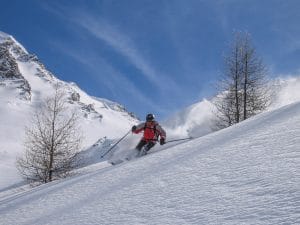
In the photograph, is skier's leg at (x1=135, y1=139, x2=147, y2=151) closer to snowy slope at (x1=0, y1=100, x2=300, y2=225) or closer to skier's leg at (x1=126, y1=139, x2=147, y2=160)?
skier's leg at (x1=126, y1=139, x2=147, y2=160)

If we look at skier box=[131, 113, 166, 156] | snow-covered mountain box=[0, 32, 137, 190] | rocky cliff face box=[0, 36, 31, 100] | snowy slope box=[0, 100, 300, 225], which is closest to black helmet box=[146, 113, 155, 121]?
skier box=[131, 113, 166, 156]

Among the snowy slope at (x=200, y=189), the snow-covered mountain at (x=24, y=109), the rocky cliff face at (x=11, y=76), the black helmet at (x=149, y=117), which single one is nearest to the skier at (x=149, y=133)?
the black helmet at (x=149, y=117)

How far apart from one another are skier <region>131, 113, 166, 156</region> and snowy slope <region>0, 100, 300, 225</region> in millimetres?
3864

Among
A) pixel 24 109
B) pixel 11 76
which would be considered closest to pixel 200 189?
pixel 24 109

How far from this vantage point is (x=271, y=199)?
15.0 feet

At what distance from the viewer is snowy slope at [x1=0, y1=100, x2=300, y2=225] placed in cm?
464

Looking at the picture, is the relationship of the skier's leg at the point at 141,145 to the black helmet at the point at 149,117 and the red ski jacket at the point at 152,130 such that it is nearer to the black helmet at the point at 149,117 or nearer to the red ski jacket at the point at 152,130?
the red ski jacket at the point at 152,130

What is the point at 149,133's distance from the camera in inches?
544

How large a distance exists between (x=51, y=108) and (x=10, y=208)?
1286 cm

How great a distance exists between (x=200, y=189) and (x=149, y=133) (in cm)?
811

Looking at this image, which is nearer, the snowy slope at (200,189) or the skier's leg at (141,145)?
the snowy slope at (200,189)

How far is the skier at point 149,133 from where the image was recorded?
1361 cm

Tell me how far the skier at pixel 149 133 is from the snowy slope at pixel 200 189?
3864mm

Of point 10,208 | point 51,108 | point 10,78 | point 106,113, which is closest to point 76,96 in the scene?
point 106,113
